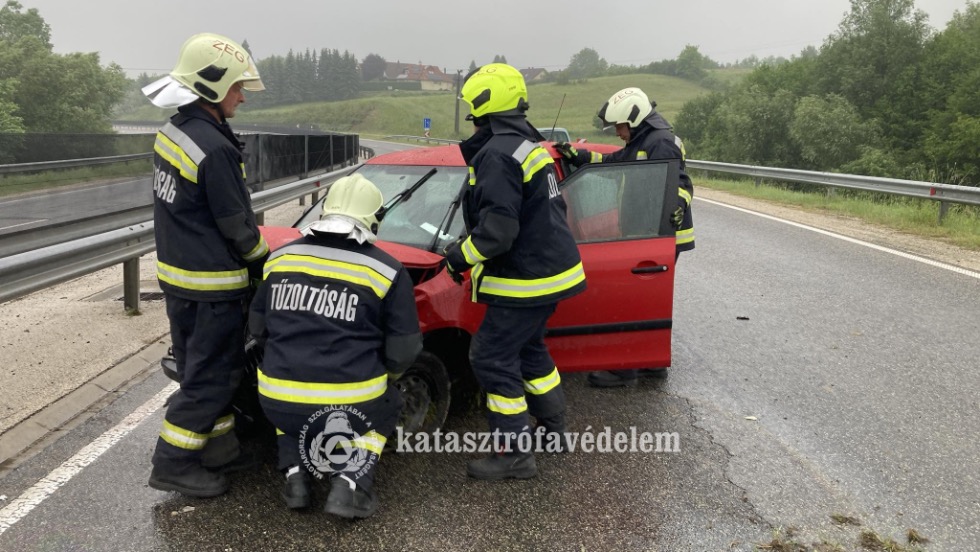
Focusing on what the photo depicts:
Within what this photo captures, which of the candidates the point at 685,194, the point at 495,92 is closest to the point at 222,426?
the point at 495,92

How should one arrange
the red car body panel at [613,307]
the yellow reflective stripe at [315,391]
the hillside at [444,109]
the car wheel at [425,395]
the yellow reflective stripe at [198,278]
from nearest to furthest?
the yellow reflective stripe at [315,391] < the yellow reflective stripe at [198,278] < the car wheel at [425,395] < the red car body panel at [613,307] < the hillside at [444,109]

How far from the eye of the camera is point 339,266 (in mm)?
2869

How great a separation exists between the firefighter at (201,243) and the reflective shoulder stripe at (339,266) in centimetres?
32

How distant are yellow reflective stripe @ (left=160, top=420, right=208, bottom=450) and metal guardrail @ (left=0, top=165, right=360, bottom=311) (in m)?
1.39

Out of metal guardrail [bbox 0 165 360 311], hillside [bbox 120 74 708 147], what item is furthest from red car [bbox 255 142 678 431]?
hillside [bbox 120 74 708 147]

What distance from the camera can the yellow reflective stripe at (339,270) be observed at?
9.41 ft

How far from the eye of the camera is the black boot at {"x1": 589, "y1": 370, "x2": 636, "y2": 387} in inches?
178

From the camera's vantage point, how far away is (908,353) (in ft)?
16.6

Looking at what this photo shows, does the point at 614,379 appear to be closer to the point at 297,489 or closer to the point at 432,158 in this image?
the point at 432,158

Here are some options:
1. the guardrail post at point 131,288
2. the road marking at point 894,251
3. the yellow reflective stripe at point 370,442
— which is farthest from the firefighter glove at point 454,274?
the road marking at point 894,251

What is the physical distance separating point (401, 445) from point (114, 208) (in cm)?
628

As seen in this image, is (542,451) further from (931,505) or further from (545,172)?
(931,505)

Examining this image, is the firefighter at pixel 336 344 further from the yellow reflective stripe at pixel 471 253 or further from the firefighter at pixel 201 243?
the yellow reflective stripe at pixel 471 253

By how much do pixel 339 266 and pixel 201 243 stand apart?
27.4 inches
